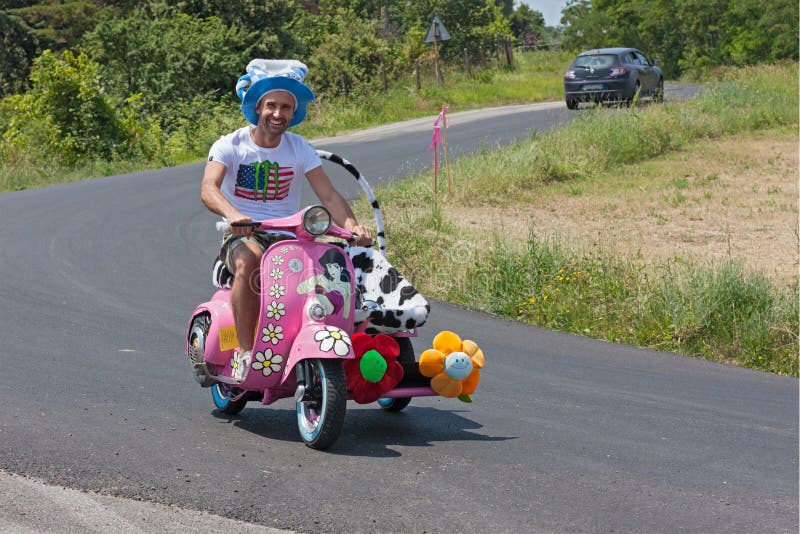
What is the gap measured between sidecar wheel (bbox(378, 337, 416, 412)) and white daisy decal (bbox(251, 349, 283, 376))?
29.5 inches

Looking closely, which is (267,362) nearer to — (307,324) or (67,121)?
(307,324)

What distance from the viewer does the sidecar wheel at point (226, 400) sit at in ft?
21.5

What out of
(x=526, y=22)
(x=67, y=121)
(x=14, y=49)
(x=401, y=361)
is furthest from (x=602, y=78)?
(x=526, y=22)

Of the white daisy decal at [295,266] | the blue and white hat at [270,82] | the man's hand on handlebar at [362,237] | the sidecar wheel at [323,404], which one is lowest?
the sidecar wheel at [323,404]

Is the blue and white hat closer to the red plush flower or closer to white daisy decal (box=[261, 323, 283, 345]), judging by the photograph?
white daisy decal (box=[261, 323, 283, 345])

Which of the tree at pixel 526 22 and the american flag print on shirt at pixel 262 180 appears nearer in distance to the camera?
the american flag print on shirt at pixel 262 180

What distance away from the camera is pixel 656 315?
10500 millimetres

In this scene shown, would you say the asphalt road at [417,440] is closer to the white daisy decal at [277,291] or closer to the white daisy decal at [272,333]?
the white daisy decal at [272,333]

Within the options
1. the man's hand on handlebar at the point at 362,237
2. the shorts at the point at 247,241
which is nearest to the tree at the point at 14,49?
the shorts at the point at 247,241

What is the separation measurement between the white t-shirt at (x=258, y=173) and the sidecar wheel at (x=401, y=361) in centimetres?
96

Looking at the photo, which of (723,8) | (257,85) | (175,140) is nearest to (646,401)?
(257,85)

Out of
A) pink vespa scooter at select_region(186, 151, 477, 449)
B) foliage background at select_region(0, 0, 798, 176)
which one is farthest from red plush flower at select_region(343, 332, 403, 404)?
foliage background at select_region(0, 0, 798, 176)

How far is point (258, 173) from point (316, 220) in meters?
0.64

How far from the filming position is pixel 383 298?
629 centimetres
